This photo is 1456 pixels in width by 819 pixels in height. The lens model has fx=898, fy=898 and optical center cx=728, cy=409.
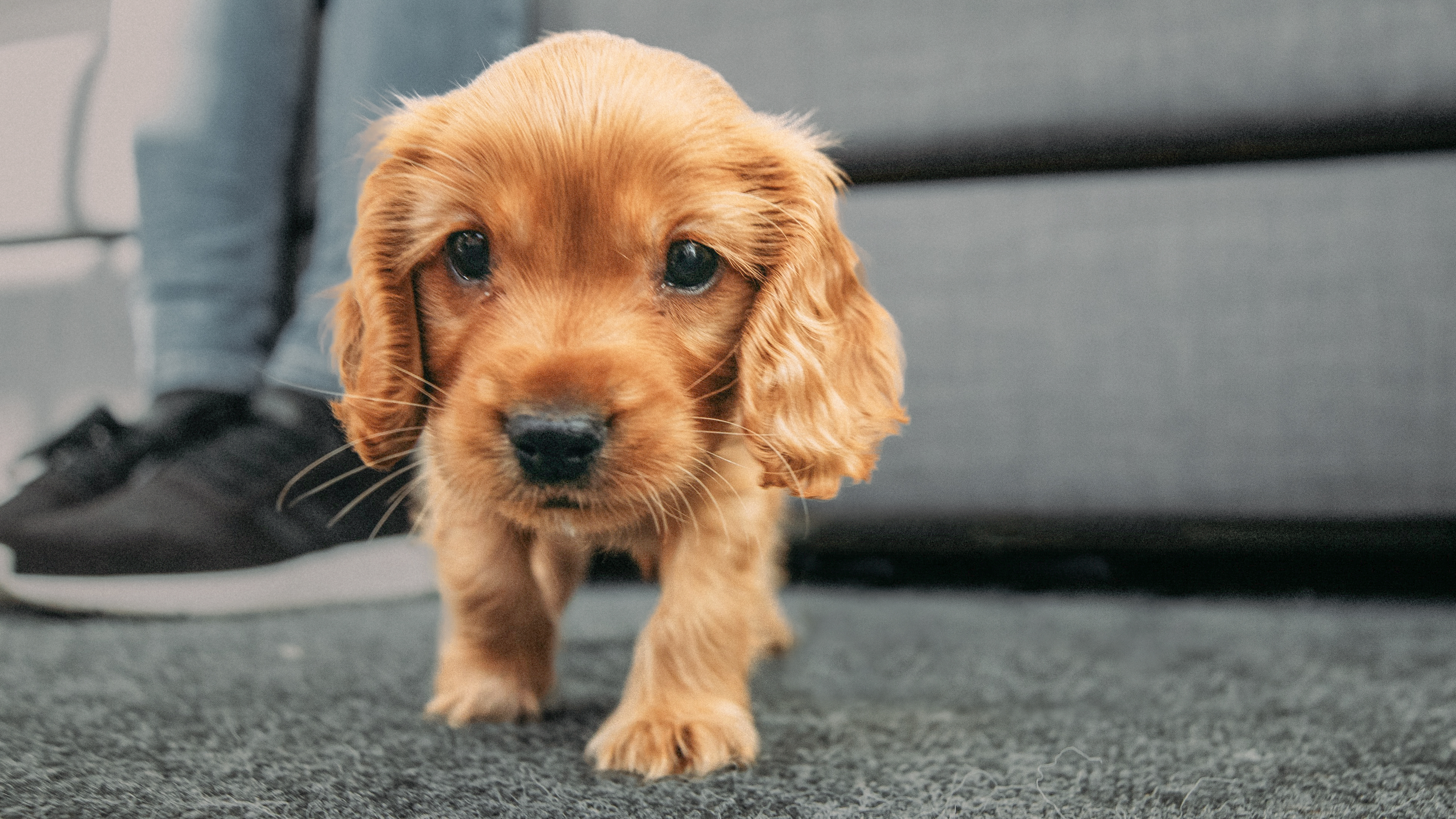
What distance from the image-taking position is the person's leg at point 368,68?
2.72 ft

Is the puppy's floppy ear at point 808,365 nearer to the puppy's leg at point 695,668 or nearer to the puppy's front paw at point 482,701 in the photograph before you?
the puppy's leg at point 695,668

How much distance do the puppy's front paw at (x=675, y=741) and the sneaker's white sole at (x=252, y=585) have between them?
0.59 metres

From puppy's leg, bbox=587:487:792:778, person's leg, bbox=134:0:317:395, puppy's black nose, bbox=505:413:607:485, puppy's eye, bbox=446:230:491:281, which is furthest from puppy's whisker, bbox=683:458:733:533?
person's leg, bbox=134:0:317:395

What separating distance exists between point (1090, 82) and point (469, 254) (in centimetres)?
123

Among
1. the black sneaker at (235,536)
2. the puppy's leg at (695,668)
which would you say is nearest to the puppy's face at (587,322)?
the puppy's leg at (695,668)

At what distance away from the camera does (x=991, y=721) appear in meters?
0.91

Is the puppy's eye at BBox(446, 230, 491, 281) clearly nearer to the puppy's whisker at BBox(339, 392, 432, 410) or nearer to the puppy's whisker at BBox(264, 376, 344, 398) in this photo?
the puppy's whisker at BBox(339, 392, 432, 410)

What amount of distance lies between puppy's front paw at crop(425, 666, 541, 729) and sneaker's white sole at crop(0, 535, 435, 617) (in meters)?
0.41

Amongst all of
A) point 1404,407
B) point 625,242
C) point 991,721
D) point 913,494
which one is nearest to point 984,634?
point 913,494

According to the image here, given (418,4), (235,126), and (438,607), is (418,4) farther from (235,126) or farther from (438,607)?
(438,607)

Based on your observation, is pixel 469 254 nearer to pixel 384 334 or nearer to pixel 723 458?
pixel 384 334

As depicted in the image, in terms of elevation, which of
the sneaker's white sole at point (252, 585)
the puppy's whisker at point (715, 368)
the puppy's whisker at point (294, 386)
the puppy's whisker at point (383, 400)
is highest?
the puppy's whisker at point (715, 368)

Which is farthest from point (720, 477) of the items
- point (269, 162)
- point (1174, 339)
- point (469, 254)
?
point (1174, 339)

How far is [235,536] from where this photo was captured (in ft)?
4.35
